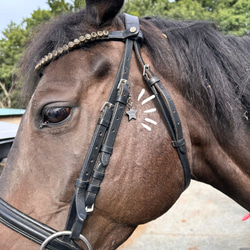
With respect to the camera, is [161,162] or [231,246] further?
[231,246]

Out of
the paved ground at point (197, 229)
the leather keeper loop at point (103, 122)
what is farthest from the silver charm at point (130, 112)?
the paved ground at point (197, 229)

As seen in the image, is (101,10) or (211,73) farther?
(211,73)

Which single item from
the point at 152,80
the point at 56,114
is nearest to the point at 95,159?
the point at 56,114

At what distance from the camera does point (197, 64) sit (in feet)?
4.64

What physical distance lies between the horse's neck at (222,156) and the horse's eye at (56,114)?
70cm

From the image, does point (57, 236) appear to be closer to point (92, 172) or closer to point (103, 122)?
point (92, 172)

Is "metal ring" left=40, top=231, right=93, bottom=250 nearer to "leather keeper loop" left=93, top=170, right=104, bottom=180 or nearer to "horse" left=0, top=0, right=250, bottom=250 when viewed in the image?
"horse" left=0, top=0, right=250, bottom=250

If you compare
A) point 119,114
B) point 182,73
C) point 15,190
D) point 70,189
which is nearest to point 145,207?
point 70,189

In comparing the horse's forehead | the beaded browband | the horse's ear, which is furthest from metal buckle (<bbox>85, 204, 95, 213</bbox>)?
the horse's ear

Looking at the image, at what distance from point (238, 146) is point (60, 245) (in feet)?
3.72

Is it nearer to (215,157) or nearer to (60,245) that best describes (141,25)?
(215,157)

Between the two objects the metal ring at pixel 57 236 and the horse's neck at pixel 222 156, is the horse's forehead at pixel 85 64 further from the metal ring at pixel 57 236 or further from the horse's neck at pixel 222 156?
the metal ring at pixel 57 236

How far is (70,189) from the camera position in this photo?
3.93ft

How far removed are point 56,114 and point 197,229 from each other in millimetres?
4240
